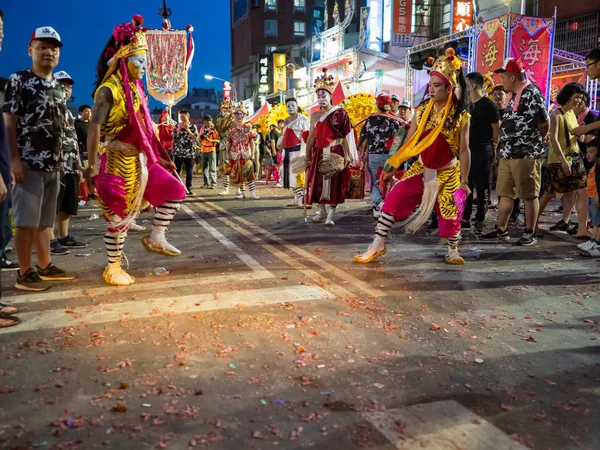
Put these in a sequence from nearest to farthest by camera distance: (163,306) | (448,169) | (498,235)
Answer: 1. (163,306)
2. (448,169)
3. (498,235)

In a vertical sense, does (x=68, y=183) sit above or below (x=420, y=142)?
below

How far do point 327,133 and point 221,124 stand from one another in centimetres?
705

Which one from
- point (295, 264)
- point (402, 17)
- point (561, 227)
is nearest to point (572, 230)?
point (561, 227)

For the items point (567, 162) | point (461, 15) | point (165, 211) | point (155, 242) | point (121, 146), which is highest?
point (461, 15)

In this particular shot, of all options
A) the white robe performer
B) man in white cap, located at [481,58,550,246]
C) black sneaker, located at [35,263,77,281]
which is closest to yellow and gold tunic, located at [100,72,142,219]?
black sneaker, located at [35,263,77,281]

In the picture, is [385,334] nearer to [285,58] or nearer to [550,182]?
[550,182]

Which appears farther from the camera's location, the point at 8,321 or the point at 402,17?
the point at 402,17

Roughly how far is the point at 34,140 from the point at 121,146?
2.46ft

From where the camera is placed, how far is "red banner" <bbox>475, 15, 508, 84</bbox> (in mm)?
15281

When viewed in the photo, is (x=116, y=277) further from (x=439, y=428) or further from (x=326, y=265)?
(x=439, y=428)

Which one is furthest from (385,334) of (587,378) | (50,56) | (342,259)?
(50,56)

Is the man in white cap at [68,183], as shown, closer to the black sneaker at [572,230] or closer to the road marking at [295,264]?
the road marking at [295,264]

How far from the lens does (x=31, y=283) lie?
4871 mm

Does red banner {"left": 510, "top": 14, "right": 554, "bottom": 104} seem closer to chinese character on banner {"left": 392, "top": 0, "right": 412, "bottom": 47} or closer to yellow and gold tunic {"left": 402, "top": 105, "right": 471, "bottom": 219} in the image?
yellow and gold tunic {"left": 402, "top": 105, "right": 471, "bottom": 219}
